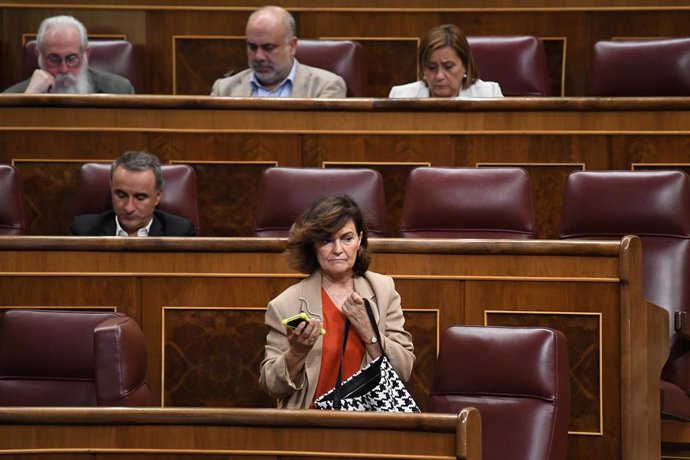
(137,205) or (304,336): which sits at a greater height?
(137,205)

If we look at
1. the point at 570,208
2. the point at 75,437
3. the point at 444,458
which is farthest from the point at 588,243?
the point at 75,437

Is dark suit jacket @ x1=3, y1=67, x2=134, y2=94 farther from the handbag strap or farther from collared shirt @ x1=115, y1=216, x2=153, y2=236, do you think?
the handbag strap

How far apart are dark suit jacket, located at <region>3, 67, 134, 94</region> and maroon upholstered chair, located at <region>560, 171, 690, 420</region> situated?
68 cm

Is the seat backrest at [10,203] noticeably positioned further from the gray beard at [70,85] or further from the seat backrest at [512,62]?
the seat backrest at [512,62]

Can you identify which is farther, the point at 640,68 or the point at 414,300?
the point at 640,68

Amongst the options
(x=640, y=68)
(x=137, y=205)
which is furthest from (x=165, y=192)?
(x=640, y=68)

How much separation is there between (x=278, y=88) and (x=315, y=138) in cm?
20

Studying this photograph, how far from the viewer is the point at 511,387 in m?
1.12

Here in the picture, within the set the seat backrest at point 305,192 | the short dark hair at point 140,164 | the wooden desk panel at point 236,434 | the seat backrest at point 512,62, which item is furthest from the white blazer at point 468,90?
the wooden desk panel at point 236,434

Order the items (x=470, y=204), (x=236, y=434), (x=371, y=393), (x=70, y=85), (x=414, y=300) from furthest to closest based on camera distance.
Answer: (x=70, y=85)
(x=470, y=204)
(x=414, y=300)
(x=371, y=393)
(x=236, y=434)

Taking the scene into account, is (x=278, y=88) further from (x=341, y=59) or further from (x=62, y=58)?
(x=62, y=58)

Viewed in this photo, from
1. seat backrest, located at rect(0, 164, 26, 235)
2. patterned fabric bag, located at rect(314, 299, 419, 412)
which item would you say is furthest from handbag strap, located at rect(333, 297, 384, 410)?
seat backrest, located at rect(0, 164, 26, 235)

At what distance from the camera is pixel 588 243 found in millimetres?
1247

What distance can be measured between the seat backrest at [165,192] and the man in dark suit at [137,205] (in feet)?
0.11
